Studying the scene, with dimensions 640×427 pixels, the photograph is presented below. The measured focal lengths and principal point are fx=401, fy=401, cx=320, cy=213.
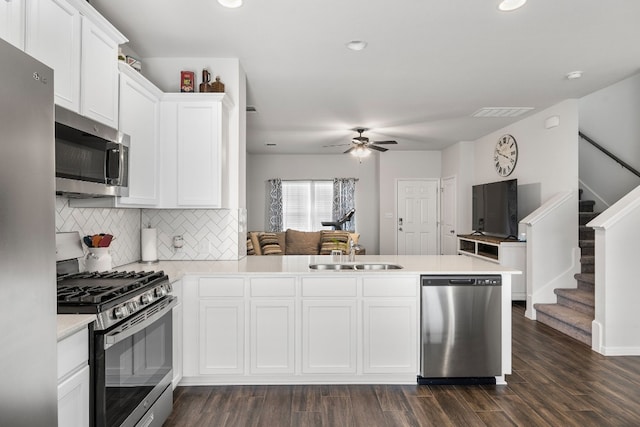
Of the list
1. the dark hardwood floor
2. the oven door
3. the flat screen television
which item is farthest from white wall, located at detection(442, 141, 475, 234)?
the oven door

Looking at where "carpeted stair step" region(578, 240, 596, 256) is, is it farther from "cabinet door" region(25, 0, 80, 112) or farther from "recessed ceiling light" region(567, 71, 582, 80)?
"cabinet door" region(25, 0, 80, 112)

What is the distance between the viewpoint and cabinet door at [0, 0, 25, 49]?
1466 millimetres

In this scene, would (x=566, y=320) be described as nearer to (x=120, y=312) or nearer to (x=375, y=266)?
(x=375, y=266)

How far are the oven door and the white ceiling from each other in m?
1.97

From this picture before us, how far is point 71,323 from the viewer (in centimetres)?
150

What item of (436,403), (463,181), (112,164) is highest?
(463,181)

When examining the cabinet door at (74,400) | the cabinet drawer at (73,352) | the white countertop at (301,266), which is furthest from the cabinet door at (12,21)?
the white countertop at (301,266)

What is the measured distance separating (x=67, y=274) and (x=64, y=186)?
2.56ft

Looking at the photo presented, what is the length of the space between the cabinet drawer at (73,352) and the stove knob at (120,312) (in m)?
0.14

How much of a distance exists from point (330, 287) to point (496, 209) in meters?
4.06

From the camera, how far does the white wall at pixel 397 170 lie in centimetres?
855

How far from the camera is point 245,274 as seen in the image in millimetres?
2855

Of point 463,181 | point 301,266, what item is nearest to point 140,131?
point 301,266

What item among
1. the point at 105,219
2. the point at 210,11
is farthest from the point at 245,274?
the point at 210,11
